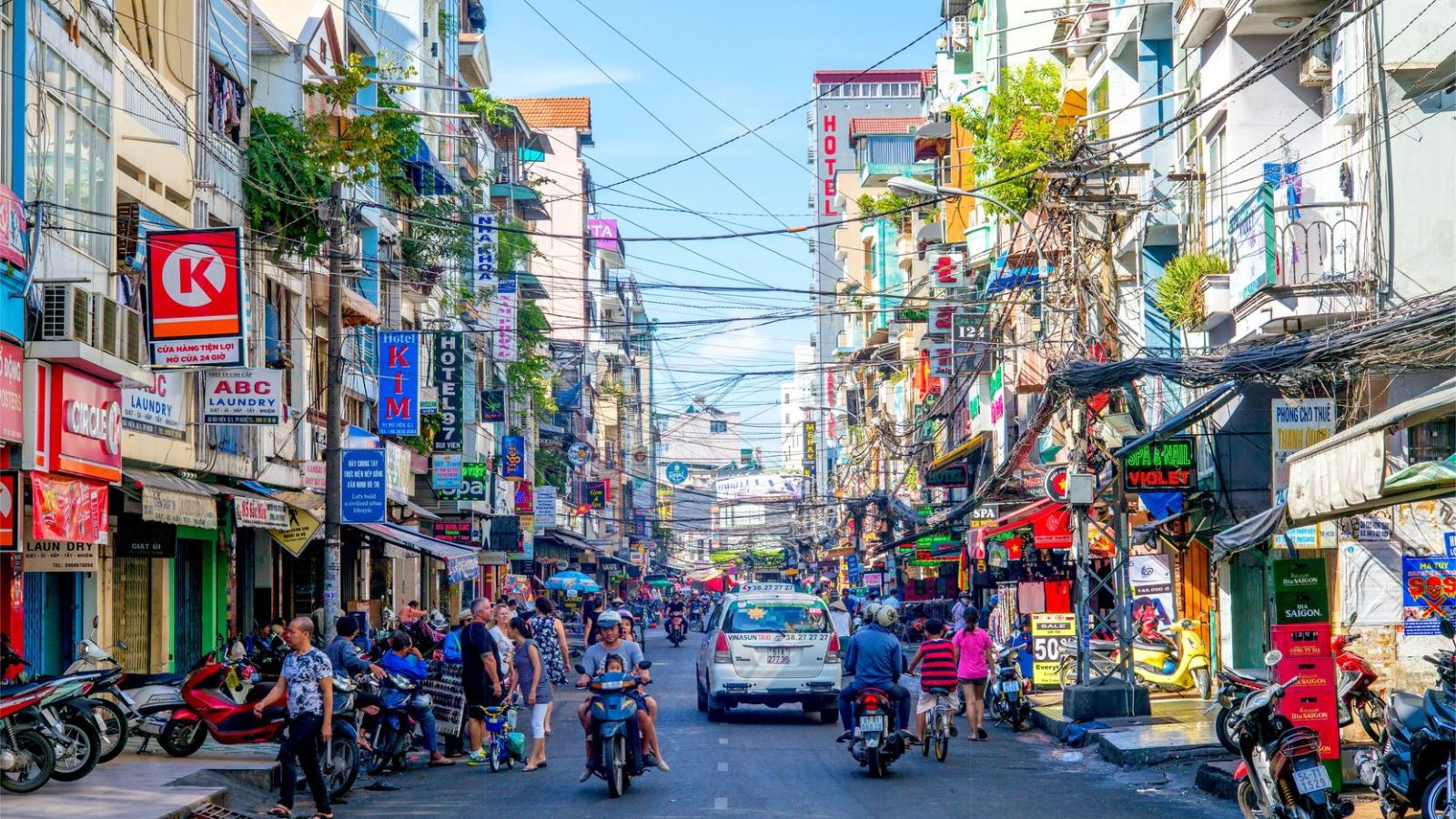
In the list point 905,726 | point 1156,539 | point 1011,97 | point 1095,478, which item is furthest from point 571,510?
point 905,726

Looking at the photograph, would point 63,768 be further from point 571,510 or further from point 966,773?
point 571,510

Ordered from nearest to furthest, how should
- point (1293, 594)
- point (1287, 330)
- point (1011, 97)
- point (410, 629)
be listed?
1. point (1293, 594)
2. point (1287, 330)
3. point (410, 629)
4. point (1011, 97)

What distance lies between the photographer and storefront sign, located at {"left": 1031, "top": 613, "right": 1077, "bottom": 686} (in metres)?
26.1

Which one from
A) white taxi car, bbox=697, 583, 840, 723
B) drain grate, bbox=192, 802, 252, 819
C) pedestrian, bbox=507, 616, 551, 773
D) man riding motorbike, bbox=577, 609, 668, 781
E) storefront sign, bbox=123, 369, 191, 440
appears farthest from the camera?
white taxi car, bbox=697, 583, 840, 723

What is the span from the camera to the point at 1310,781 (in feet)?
37.4

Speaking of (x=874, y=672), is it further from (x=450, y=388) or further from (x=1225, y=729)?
(x=450, y=388)

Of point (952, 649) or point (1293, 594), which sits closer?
point (1293, 594)

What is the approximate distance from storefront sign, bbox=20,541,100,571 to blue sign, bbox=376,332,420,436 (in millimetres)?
15467

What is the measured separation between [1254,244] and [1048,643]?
26.0ft

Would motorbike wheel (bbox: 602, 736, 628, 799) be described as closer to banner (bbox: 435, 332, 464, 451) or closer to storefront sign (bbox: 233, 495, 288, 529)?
storefront sign (bbox: 233, 495, 288, 529)

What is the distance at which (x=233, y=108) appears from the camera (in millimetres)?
28453

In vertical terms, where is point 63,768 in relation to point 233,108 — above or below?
below

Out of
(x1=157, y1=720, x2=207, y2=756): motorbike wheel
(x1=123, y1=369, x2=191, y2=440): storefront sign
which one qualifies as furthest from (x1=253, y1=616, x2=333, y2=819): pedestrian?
(x1=123, y1=369, x2=191, y2=440): storefront sign

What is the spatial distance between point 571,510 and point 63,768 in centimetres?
6615
